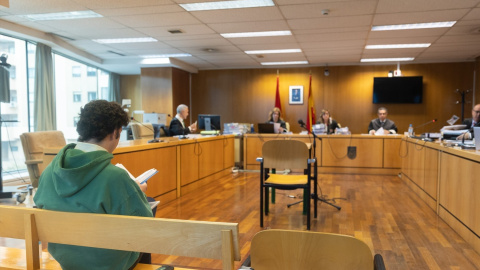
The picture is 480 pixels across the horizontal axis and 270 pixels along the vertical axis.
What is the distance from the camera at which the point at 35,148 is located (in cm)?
437

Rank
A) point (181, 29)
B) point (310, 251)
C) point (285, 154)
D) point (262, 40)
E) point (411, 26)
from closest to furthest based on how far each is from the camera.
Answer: point (310, 251), point (285, 154), point (411, 26), point (181, 29), point (262, 40)

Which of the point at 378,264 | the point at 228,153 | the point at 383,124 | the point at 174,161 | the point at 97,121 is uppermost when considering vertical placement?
the point at 97,121

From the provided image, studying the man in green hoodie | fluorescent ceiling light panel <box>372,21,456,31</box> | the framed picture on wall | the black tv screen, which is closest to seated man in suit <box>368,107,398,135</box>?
Answer: the black tv screen

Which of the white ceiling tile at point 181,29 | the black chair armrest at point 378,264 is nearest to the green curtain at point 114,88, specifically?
the white ceiling tile at point 181,29

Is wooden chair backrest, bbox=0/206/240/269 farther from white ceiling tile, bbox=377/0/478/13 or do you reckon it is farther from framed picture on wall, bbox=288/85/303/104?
framed picture on wall, bbox=288/85/303/104

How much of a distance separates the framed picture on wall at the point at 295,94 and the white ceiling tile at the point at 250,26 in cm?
431

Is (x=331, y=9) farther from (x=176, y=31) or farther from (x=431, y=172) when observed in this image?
(x=176, y=31)

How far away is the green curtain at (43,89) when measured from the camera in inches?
282

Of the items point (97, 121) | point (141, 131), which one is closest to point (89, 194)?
point (97, 121)

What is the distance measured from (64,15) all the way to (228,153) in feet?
12.3

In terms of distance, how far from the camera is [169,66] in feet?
31.4

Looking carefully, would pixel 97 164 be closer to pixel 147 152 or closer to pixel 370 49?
pixel 147 152

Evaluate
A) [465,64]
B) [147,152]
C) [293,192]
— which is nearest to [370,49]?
[465,64]

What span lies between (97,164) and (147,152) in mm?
2906
